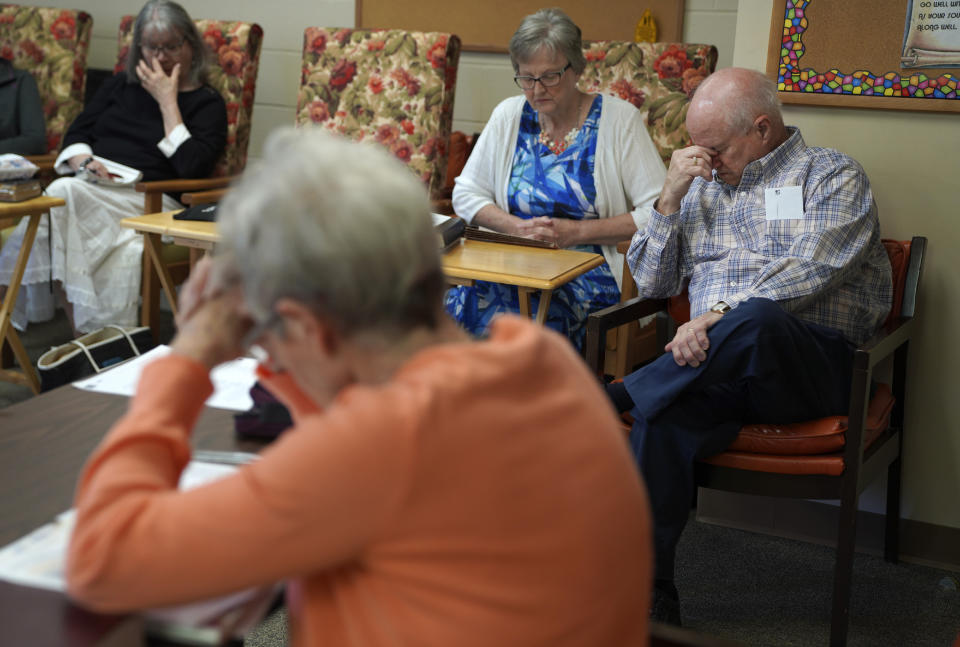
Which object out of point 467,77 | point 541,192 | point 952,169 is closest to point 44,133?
point 467,77

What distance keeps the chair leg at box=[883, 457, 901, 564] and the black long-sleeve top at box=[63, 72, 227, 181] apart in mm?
2647

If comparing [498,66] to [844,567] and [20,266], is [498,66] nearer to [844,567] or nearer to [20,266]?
[20,266]

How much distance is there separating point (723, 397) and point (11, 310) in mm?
2289

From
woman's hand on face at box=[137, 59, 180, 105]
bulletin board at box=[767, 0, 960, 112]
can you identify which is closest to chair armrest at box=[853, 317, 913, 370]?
bulletin board at box=[767, 0, 960, 112]

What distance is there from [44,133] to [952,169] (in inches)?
138

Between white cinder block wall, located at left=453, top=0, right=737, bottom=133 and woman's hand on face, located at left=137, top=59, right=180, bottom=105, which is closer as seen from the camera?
white cinder block wall, located at left=453, top=0, right=737, bottom=133

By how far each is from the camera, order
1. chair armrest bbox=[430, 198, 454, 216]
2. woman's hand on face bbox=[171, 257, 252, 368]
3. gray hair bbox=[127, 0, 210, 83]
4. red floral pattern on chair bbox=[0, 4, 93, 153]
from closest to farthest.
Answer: woman's hand on face bbox=[171, 257, 252, 368]
chair armrest bbox=[430, 198, 454, 216]
gray hair bbox=[127, 0, 210, 83]
red floral pattern on chair bbox=[0, 4, 93, 153]

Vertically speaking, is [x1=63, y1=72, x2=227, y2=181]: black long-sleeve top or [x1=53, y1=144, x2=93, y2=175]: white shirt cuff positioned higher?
[x1=63, y1=72, x2=227, y2=181]: black long-sleeve top

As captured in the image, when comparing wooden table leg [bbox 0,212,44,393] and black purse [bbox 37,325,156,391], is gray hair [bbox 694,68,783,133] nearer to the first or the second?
black purse [bbox 37,325,156,391]

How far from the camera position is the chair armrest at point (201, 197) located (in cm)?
337

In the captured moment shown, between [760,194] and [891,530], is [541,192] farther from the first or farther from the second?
[891,530]

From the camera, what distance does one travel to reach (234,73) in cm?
400

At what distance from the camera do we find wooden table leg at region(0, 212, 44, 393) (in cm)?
312

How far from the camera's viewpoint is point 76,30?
4.36 metres
